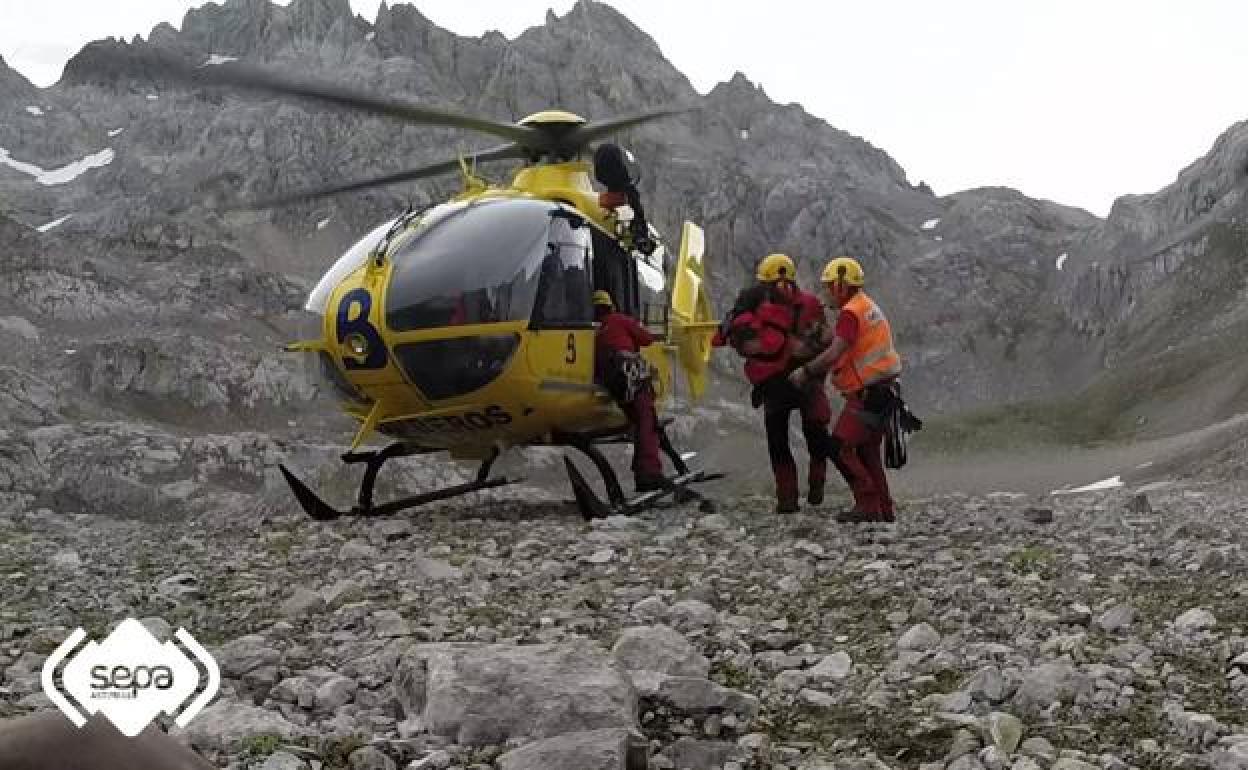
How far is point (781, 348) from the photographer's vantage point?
41.5ft

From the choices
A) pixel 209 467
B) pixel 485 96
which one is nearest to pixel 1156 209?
pixel 485 96

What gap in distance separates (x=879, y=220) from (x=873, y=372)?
184771mm

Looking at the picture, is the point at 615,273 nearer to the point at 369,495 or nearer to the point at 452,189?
the point at 369,495

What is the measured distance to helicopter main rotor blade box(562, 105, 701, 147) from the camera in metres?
14.9

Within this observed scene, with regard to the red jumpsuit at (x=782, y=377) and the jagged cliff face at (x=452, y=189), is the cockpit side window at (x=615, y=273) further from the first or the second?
the jagged cliff face at (x=452, y=189)

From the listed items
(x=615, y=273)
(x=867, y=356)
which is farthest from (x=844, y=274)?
(x=615, y=273)

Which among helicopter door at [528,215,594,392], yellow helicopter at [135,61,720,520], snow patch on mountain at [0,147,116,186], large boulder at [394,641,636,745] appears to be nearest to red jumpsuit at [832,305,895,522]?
yellow helicopter at [135,61,720,520]

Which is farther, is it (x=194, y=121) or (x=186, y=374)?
(x=194, y=121)

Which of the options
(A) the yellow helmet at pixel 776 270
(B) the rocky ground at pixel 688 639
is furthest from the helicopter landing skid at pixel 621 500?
(A) the yellow helmet at pixel 776 270

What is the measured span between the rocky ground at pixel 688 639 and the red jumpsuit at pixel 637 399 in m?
2.40

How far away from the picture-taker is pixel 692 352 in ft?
57.4

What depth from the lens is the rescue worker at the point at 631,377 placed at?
13.5 m

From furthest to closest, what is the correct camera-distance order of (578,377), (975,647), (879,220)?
(879,220)
(578,377)
(975,647)

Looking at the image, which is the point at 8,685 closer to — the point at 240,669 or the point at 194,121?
the point at 240,669
